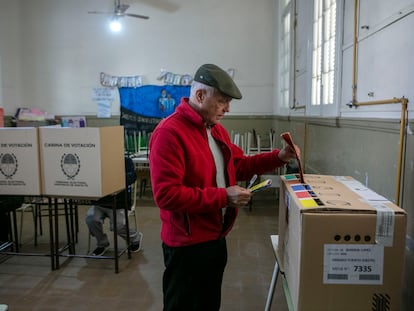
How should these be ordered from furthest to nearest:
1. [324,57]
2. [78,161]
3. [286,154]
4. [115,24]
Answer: [115,24] < [324,57] < [78,161] < [286,154]

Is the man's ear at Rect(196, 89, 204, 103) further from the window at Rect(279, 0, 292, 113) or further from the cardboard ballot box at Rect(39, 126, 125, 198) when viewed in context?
the window at Rect(279, 0, 292, 113)

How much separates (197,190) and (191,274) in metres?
0.38

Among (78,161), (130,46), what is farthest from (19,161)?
(130,46)

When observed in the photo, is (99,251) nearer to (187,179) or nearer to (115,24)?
(187,179)

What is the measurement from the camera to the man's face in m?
1.46

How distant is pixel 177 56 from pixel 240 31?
1.12 meters

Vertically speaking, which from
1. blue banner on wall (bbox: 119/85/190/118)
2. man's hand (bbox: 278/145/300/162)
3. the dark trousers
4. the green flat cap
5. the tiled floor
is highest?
blue banner on wall (bbox: 119/85/190/118)

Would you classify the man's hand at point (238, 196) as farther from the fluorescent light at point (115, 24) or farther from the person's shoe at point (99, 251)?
the fluorescent light at point (115, 24)

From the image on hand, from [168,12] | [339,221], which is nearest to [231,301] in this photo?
[339,221]

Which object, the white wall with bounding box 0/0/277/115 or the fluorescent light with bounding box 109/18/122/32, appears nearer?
the fluorescent light with bounding box 109/18/122/32

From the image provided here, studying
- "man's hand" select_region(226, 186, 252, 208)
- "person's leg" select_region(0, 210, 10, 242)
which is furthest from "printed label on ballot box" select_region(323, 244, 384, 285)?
"person's leg" select_region(0, 210, 10, 242)

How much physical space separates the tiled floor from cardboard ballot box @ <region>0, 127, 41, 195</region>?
694mm

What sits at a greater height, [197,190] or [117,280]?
[197,190]

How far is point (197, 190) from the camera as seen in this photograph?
137 centimetres
